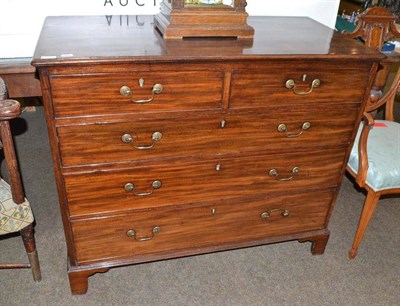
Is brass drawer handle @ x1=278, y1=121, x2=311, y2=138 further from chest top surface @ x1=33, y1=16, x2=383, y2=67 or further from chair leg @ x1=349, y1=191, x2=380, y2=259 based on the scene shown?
chair leg @ x1=349, y1=191, x2=380, y2=259

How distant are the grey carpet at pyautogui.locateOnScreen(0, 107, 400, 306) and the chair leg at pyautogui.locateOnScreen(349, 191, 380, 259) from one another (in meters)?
0.08

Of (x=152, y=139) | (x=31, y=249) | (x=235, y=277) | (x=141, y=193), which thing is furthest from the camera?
(x=235, y=277)

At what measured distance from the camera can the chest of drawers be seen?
4.93 ft

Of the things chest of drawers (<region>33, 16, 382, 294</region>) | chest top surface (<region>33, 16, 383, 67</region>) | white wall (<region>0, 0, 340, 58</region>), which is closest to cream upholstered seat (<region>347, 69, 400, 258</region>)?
chest of drawers (<region>33, 16, 382, 294</region>)

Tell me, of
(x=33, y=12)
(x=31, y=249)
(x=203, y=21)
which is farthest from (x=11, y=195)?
(x=203, y=21)

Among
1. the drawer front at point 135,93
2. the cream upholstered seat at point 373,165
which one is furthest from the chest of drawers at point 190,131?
the cream upholstered seat at point 373,165

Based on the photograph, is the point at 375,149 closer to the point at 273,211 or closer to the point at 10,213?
the point at 273,211

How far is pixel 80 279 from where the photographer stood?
1940 mm

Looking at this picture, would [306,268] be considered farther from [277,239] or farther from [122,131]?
[122,131]

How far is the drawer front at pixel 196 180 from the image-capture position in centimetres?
170

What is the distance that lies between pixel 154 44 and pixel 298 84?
2.04 ft

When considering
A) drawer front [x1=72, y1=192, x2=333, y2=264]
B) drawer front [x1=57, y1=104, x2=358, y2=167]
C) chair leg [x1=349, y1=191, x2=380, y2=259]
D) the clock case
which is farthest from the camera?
chair leg [x1=349, y1=191, x2=380, y2=259]

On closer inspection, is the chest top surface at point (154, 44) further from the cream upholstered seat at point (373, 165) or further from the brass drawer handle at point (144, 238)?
the brass drawer handle at point (144, 238)

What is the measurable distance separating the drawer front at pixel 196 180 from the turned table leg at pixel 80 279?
350mm
